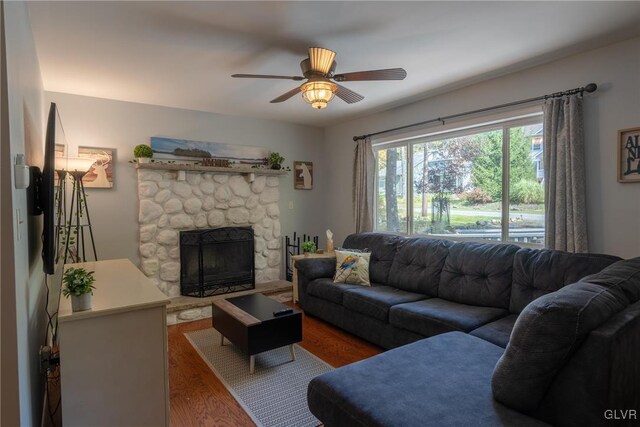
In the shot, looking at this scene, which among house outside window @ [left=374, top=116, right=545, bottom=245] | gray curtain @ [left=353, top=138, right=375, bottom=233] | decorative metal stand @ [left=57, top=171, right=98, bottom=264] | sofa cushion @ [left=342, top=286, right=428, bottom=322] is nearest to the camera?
sofa cushion @ [left=342, top=286, right=428, bottom=322]

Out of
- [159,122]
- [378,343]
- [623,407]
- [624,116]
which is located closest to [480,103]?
[624,116]

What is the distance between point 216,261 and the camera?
4.40 m

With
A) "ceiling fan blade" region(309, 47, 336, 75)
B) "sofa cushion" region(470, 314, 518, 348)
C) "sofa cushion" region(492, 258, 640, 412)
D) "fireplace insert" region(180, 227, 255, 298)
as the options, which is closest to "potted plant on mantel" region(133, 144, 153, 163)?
"fireplace insert" region(180, 227, 255, 298)

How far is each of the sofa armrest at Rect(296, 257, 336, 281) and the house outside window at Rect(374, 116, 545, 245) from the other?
1.08 meters

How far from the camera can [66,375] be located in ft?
5.06

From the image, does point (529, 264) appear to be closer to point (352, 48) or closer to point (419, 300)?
point (419, 300)

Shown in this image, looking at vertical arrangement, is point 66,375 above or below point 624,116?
below

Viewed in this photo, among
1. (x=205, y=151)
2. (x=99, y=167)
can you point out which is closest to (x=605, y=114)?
(x=205, y=151)

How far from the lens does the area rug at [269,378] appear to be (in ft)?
6.79

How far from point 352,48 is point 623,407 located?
2.53 metres

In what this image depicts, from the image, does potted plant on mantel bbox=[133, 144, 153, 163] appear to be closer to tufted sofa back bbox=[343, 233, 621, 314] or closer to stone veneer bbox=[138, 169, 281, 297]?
stone veneer bbox=[138, 169, 281, 297]

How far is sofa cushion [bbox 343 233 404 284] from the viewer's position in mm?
3598

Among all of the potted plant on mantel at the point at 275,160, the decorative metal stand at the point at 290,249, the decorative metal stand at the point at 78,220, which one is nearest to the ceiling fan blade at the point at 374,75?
the potted plant on mantel at the point at 275,160

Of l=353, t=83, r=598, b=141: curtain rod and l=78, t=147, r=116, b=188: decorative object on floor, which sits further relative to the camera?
l=78, t=147, r=116, b=188: decorative object on floor
